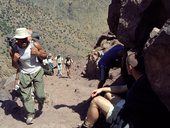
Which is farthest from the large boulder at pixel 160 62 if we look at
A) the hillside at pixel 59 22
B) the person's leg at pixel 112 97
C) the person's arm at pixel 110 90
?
the hillside at pixel 59 22

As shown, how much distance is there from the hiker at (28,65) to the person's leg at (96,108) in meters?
1.86

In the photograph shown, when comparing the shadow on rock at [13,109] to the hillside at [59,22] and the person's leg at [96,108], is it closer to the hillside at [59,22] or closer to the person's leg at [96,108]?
the person's leg at [96,108]

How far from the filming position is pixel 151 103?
5184 mm

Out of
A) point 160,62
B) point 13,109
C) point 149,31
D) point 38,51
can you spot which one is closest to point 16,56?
point 38,51

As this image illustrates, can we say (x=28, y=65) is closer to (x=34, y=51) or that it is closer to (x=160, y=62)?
(x=34, y=51)

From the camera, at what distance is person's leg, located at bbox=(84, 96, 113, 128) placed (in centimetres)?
637

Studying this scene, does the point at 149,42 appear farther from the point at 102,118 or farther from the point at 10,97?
the point at 10,97

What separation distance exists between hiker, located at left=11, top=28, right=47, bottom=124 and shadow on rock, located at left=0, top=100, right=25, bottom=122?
52cm

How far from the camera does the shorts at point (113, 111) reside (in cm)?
614

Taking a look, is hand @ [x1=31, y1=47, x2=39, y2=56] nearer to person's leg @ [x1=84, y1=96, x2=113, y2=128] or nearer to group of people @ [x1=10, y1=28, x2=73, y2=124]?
group of people @ [x1=10, y1=28, x2=73, y2=124]

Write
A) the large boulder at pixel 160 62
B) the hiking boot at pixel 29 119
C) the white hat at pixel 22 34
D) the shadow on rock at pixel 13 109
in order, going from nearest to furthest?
the large boulder at pixel 160 62
the white hat at pixel 22 34
the hiking boot at pixel 29 119
the shadow on rock at pixel 13 109

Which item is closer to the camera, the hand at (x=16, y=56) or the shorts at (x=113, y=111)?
the shorts at (x=113, y=111)

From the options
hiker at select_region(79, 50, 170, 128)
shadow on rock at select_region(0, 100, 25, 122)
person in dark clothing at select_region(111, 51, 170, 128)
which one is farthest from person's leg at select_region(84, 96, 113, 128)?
shadow on rock at select_region(0, 100, 25, 122)

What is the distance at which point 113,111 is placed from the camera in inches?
244
